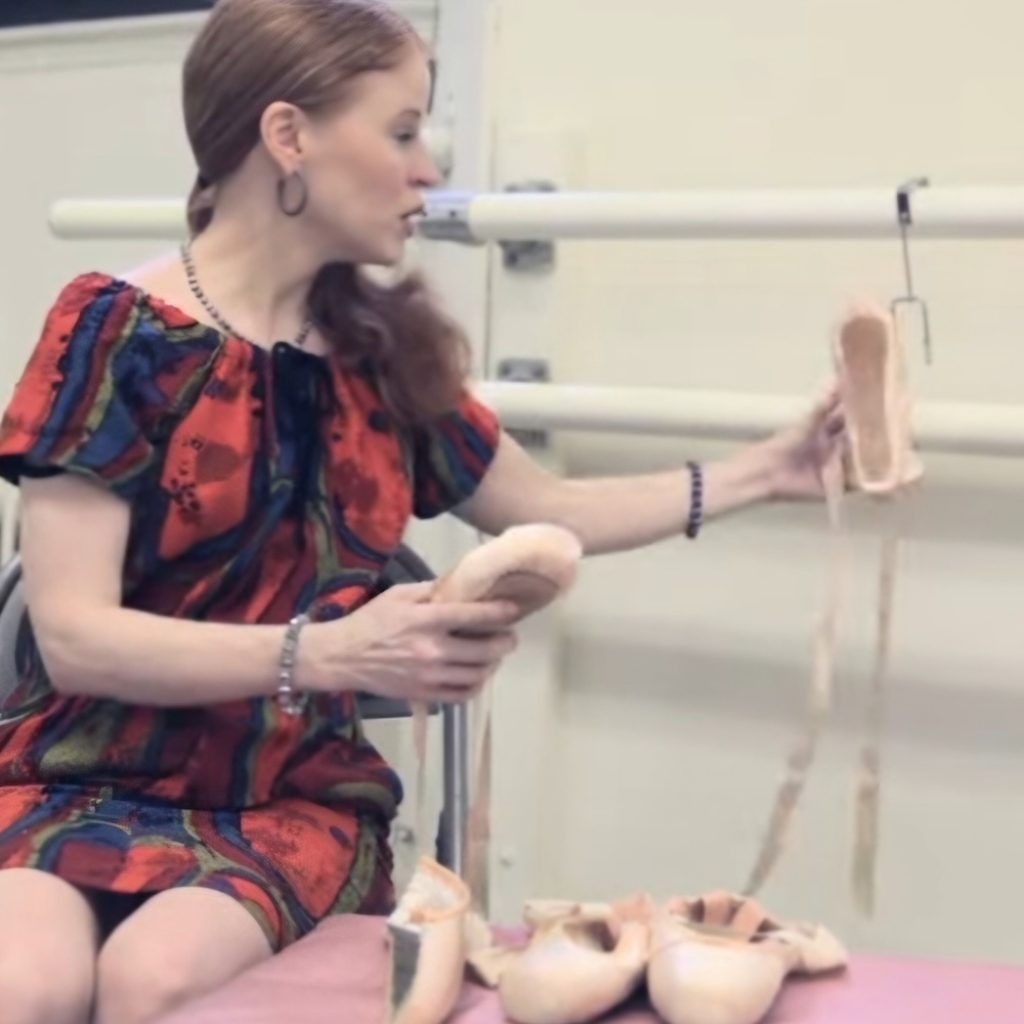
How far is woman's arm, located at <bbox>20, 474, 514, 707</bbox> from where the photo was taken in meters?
0.75

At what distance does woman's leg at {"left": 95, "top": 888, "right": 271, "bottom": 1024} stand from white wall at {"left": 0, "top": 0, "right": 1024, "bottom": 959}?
1.59ft

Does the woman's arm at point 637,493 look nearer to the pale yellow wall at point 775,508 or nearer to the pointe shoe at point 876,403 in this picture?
the pointe shoe at point 876,403

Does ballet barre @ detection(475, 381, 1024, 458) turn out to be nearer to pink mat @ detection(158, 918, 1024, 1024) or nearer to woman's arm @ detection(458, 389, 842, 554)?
woman's arm @ detection(458, 389, 842, 554)

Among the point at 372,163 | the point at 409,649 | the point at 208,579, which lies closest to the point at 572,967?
the point at 409,649

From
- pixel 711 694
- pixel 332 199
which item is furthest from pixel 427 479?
pixel 711 694

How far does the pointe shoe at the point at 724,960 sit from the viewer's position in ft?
2.14

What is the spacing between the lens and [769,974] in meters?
0.68

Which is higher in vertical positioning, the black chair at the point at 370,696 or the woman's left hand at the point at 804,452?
the woman's left hand at the point at 804,452

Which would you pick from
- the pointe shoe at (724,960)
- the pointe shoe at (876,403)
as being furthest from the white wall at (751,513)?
the pointe shoe at (724,960)

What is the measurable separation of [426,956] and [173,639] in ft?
0.72

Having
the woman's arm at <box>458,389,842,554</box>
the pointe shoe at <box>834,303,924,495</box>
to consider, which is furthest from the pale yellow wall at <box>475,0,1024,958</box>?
the pointe shoe at <box>834,303,924,495</box>

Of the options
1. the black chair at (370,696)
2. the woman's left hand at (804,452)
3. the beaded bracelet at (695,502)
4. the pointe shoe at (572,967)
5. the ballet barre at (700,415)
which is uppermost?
the ballet barre at (700,415)

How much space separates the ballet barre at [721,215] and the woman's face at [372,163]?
0.72 ft

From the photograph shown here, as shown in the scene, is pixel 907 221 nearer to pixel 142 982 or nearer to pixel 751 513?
pixel 751 513
